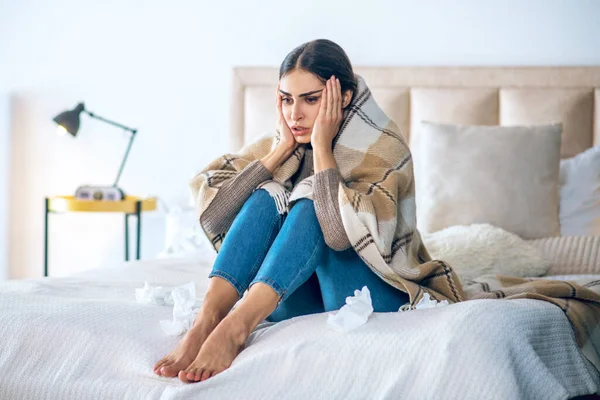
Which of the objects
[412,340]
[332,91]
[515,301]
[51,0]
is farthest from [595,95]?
[51,0]

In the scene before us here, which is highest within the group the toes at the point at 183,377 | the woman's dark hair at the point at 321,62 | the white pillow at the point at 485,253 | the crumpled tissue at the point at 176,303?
the woman's dark hair at the point at 321,62

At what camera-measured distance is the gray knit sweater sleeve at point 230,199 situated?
171 cm

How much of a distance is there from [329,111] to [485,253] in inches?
25.1

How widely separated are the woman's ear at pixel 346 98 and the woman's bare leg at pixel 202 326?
57cm

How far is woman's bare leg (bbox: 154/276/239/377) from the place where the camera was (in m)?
1.29

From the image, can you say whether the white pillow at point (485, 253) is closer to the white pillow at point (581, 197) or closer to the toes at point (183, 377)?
the white pillow at point (581, 197)

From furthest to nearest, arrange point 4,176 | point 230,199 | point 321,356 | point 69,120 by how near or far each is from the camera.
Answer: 1. point 4,176
2. point 69,120
3. point 230,199
4. point 321,356

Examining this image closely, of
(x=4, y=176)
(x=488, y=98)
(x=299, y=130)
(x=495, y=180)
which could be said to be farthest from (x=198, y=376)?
(x=4, y=176)

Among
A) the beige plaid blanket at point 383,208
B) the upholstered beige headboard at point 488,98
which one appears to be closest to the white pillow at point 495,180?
the upholstered beige headboard at point 488,98

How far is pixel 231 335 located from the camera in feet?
A: 4.41

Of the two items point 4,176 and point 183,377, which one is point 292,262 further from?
point 4,176

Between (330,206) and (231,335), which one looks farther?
(330,206)

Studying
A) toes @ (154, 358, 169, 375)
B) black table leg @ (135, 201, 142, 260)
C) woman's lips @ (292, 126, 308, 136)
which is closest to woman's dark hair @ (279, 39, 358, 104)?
woman's lips @ (292, 126, 308, 136)

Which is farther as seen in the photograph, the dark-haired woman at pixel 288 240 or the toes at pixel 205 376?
the dark-haired woman at pixel 288 240
